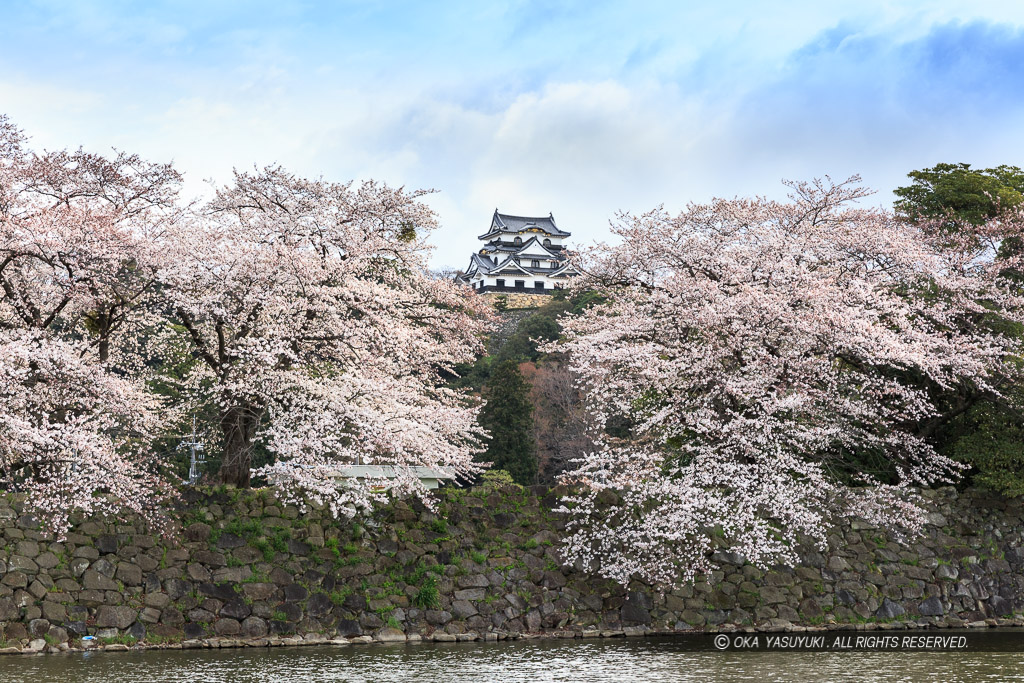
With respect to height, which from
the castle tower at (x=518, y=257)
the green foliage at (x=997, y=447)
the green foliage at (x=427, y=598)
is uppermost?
the castle tower at (x=518, y=257)

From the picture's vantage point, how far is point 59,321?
64.8 ft

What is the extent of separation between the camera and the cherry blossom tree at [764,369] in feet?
53.8

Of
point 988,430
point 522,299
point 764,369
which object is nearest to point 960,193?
point 988,430

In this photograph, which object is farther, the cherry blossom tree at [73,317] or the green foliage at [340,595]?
the green foliage at [340,595]

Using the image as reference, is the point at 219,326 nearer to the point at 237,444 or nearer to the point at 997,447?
the point at 237,444

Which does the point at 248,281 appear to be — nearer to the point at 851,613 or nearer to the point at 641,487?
the point at 641,487

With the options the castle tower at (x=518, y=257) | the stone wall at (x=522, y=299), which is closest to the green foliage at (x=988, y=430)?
the stone wall at (x=522, y=299)

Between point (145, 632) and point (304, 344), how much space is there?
544cm

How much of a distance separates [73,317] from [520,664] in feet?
36.4

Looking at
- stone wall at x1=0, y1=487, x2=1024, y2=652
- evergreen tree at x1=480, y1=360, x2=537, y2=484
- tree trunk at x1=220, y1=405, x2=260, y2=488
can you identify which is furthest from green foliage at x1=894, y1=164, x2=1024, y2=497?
evergreen tree at x1=480, y1=360, x2=537, y2=484

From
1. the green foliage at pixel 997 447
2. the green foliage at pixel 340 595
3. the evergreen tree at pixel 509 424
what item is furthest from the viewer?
the evergreen tree at pixel 509 424

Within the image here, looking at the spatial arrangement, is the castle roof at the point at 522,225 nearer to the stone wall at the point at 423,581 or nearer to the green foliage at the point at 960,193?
the green foliage at the point at 960,193

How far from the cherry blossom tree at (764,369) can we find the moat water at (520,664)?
2443mm

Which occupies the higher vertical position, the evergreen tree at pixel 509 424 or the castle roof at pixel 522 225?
the castle roof at pixel 522 225
